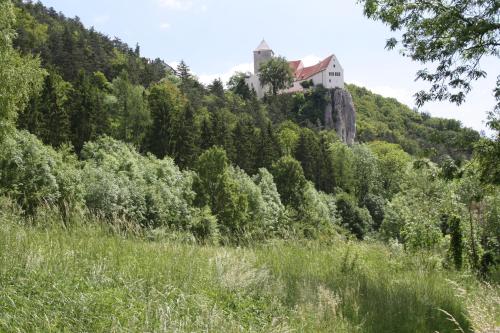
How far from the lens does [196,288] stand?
5652 mm

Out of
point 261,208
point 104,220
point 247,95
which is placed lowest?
point 261,208

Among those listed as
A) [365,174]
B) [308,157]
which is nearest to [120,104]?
[308,157]

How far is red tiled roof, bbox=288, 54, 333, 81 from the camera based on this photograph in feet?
471

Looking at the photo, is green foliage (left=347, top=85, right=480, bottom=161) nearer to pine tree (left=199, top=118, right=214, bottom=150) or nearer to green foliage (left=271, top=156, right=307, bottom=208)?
green foliage (left=271, top=156, right=307, bottom=208)

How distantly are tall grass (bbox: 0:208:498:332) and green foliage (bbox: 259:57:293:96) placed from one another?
435 feet

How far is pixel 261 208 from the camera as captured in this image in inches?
2029

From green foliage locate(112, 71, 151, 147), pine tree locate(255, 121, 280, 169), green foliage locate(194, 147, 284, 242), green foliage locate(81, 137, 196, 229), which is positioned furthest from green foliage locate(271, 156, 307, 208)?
green foliage locate(112, 71, 151, 147)

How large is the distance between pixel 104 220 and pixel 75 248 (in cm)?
127

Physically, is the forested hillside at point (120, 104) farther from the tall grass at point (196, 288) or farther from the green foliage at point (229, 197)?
the green foliage at point (229, 197)

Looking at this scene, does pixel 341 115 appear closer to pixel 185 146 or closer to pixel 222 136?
pixel 222 136

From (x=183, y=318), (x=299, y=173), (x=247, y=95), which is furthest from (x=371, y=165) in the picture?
(x=183, y=318)

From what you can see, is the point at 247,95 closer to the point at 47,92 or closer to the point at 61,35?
the point at 61,35

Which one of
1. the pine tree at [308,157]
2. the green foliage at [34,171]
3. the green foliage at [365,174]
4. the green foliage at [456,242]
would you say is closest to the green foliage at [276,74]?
the green foliage at [365,174]

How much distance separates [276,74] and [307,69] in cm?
1912
